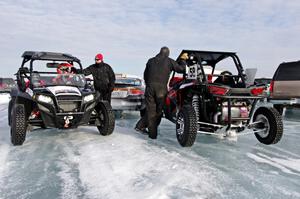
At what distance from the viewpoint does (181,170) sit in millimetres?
3357

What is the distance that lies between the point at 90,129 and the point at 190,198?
13.6 ft

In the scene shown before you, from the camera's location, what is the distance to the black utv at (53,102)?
4547 millimetres

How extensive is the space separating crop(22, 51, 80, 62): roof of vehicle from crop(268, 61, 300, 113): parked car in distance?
21.6 ft

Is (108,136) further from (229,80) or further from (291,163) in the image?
(291,163)

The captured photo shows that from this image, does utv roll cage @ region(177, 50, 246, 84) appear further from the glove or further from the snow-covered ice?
the snow-covered ice

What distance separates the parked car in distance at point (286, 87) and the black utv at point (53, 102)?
6.04m

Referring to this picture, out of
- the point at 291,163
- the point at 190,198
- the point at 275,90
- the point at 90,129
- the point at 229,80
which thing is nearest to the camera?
the point at 190,198

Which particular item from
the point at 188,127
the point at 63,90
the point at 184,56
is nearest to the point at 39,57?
the point at 63,90

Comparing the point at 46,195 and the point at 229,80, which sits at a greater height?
the point at 229,80

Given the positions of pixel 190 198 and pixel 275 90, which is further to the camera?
pixel 275 90

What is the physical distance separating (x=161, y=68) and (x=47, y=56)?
2.51m

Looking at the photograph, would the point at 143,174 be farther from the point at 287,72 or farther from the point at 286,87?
the point at 287,72

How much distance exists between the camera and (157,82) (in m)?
5.33

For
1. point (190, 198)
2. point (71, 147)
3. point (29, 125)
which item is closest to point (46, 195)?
point (190, 198)
